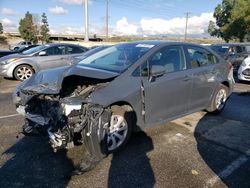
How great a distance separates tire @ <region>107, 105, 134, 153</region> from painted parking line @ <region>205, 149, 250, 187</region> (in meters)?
1.32

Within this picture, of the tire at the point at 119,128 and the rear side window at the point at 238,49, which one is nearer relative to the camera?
the tire at the point at 119,128

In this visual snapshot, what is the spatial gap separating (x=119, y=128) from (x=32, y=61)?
766 cm

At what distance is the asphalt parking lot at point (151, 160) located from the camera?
320 centimetres

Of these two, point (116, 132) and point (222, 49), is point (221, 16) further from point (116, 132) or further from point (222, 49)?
point (116, 132)

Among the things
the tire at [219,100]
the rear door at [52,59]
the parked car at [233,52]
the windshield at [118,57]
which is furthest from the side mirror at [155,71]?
the parked car at [233,52]

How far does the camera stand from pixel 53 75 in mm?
4785

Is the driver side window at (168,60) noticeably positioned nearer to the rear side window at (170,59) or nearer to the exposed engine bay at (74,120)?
the rear side window at (170,59)

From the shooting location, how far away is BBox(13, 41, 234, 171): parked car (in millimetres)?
3488

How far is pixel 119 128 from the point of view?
Result: 389 cm

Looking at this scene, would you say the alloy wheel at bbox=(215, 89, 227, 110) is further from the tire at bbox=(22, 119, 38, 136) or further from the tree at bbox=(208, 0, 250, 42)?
the tree at bbox=(208, 0, 250, 42)

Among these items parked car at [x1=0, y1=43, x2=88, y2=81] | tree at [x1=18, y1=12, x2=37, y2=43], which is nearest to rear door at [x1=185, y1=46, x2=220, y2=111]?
parked car at [x1=0, y1=43, x2=88, y2=81]

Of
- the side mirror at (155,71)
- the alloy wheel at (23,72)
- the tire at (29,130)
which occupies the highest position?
the side mirror at (155,71)

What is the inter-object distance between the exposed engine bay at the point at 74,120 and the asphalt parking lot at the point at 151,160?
0.27 meters

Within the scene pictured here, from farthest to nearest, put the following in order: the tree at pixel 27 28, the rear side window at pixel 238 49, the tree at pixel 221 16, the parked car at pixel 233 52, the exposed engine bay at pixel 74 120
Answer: the tree at pixel 27 28 → the tree at pixel 221 16 → the rear side window at pixel 238 49 → the parked car at pixel 233 52 → the exposed engine bay at pixel 74 120
